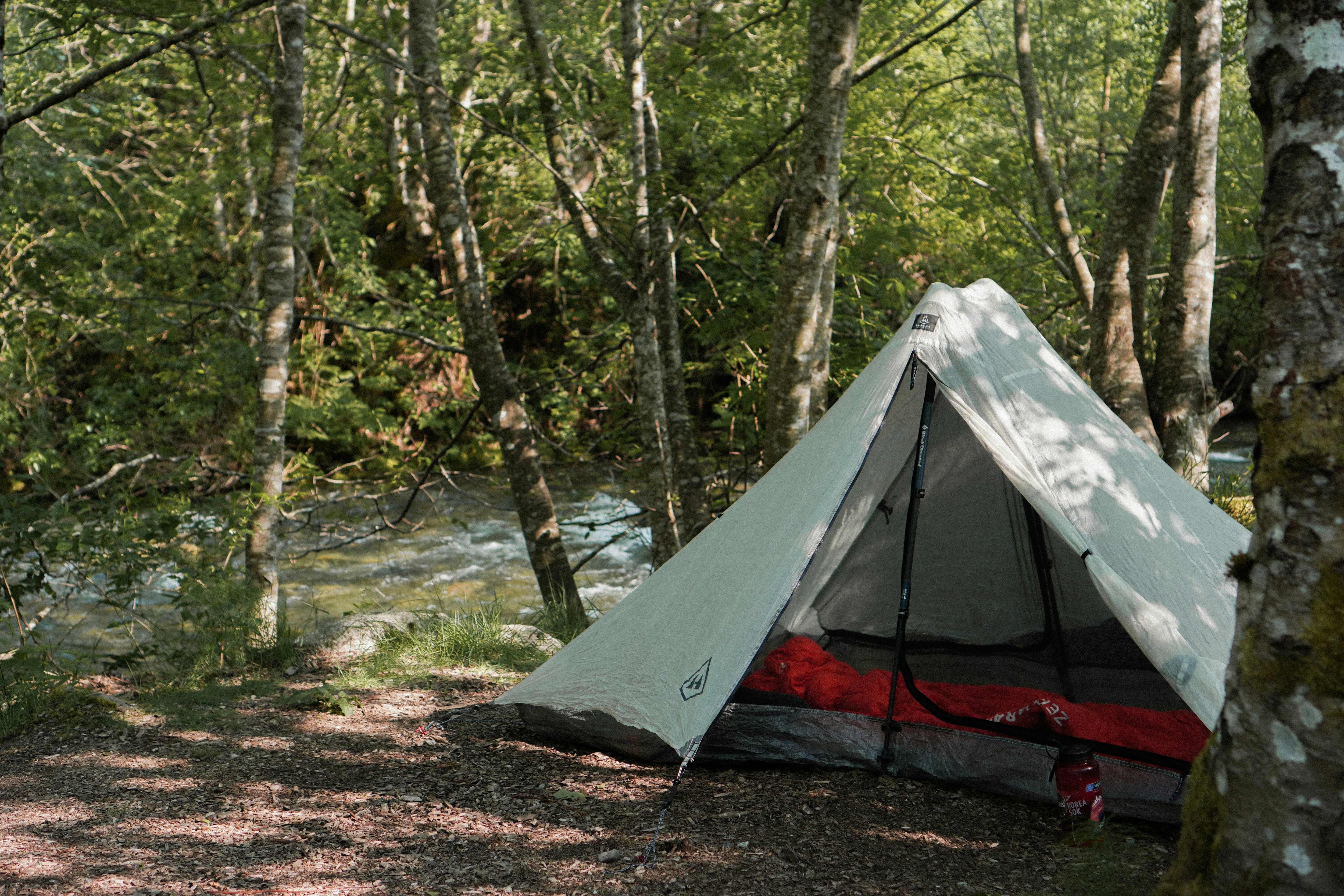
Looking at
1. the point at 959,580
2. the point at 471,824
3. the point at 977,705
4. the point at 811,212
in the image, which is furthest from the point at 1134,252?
the point at 471,824

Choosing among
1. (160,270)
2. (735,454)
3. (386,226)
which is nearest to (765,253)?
(735,454)

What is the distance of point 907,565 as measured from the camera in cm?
330

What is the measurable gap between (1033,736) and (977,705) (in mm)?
467

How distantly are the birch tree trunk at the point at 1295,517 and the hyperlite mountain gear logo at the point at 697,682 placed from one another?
5.02 ft

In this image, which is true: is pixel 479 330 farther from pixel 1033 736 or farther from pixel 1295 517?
pixel 1295 517

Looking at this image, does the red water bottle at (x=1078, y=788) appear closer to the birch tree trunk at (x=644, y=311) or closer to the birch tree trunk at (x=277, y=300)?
the birch tree trunk at (x=644, y=311)

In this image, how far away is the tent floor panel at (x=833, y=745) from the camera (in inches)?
121

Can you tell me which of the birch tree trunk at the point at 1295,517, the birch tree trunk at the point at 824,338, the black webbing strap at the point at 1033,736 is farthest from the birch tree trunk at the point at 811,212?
the birch tree trunk at the point at 1295,517

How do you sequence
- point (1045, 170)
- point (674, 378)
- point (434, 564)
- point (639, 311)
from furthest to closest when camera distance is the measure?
1. point (434, 564)
2. point (1045, 170)
3. point (674, 378)
4. point (639, 311)

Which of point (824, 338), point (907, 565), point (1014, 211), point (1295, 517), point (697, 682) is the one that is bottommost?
point (697, 682)

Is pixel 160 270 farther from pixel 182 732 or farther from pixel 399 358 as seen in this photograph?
pixel 182 732

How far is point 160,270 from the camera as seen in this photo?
38.1 ft

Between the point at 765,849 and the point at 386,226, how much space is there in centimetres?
1181

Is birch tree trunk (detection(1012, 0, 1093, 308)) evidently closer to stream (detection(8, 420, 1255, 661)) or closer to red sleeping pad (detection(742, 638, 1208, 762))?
stream (detection(8, 420, 1255, 661))
